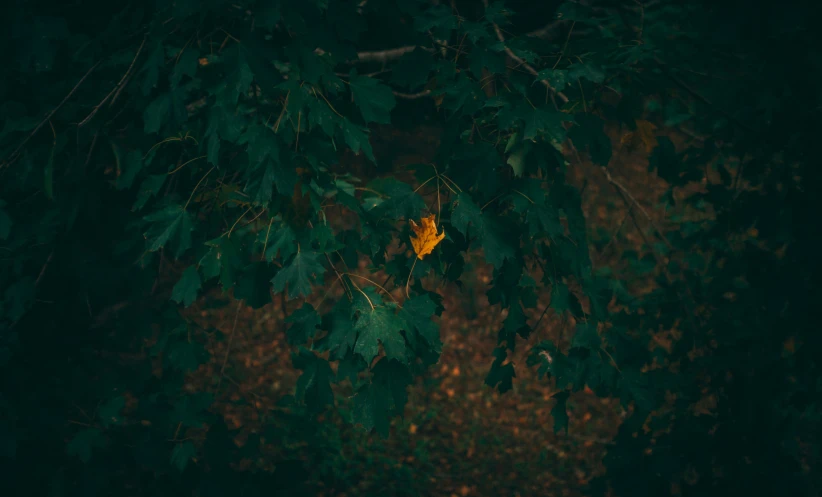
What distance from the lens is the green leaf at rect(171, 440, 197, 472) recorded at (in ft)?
8.25

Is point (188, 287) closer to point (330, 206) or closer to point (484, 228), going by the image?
point (330, 206)

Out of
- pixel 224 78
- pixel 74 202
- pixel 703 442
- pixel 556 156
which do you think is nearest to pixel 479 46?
pixel 556 156

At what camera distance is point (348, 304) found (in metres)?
2.05

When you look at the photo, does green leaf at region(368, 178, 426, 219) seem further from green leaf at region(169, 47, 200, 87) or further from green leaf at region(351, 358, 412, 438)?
green leaf at region(169, 47, 200, 87)

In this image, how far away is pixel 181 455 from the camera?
2.53 metres

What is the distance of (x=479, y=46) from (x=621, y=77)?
2.31 feet

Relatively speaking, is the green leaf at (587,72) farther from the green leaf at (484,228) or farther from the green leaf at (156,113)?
the green leaf at (156,113)

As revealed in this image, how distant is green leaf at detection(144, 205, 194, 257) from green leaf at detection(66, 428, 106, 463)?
2.57ft

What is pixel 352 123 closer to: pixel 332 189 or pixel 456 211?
pixel 332 189

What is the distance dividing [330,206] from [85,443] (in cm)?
126

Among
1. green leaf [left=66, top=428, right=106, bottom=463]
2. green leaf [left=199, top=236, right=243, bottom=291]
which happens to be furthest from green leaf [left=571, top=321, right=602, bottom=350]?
green leaf [left=66, top=428, right=106, bottom=463]

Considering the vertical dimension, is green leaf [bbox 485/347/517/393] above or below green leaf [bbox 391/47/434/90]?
below

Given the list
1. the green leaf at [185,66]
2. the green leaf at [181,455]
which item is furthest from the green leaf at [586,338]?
the green leaf at [185,66]

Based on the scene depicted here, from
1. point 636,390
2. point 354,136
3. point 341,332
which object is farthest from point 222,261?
point 636,390
